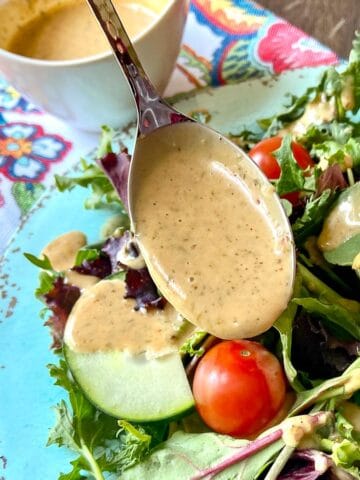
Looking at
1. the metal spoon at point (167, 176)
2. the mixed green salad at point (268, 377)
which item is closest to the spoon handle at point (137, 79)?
the metal spoon at point (167, 176)

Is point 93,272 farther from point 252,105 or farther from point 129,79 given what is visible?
point 252,105

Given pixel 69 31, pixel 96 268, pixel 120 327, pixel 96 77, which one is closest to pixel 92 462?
pixel 120 327

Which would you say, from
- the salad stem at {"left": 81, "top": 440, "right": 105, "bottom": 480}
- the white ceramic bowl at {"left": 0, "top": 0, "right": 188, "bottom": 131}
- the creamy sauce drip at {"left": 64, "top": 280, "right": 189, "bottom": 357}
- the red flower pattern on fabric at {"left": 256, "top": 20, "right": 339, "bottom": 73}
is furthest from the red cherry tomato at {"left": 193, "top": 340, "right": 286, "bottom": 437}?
the red flower pattern on fabric at {"left": 256, "top": 20, "right": 339, "bottom": 73}

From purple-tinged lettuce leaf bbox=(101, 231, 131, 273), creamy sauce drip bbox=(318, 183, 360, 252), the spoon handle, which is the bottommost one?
purple-tinged lettuce leaf bbox=(101, 231, 131, 273)

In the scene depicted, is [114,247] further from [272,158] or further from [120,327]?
[272,158]

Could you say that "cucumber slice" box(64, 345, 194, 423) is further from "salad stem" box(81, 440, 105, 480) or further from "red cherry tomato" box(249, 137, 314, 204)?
"red cherry tomato" box(249, 137, 314, 204)

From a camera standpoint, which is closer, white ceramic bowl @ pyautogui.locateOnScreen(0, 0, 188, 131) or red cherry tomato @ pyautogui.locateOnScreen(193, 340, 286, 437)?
red cherry tomato @ pyautogui.locateOnScreen(193, 340, 286, 437)

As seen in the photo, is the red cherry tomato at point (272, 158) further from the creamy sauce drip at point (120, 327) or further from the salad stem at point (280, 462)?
the salad stem at point (280, 462)
